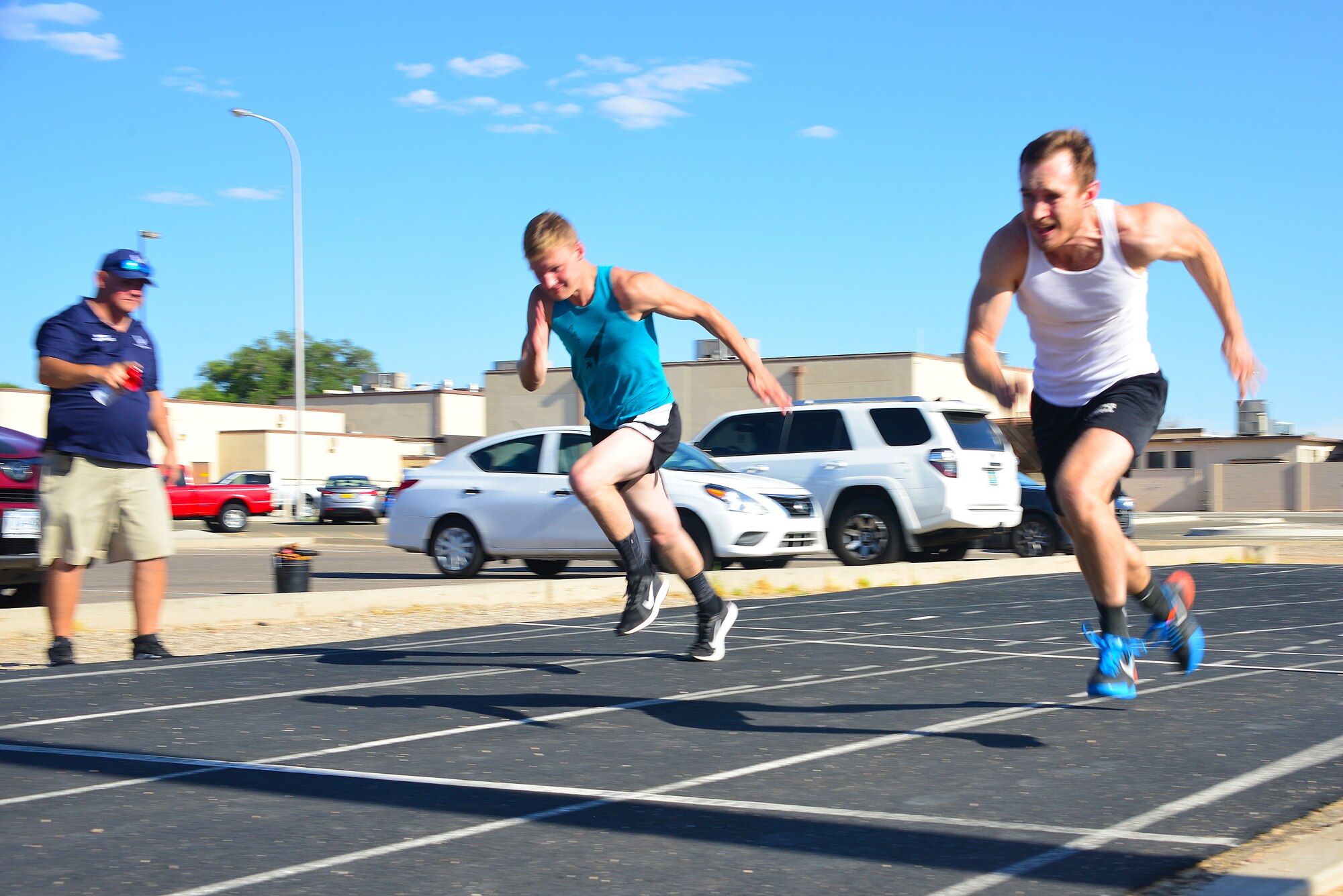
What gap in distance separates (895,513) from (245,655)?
8.82m

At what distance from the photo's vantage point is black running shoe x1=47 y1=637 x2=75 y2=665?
668 cm

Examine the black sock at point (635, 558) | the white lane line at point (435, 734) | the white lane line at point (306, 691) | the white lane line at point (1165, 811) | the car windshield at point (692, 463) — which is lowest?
the white lane line at point (1165, 811)

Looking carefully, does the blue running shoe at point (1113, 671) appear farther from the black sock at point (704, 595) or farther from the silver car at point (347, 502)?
the silver car at point (347, 502)

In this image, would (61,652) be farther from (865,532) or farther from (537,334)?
(865,532)

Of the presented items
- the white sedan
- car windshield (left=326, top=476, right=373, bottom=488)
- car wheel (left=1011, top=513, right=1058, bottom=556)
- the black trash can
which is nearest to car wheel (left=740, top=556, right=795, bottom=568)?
the white sedan

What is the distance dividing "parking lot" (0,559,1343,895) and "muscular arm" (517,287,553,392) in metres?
1.37

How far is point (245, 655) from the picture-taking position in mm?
7098

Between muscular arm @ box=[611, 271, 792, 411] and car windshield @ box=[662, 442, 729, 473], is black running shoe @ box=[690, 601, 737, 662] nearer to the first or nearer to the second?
muscular arm @ box=[611, 271, 792, 411]

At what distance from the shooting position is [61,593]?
6727 millimetres

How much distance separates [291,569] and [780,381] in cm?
3923

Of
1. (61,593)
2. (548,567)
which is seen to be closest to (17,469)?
(61,593)

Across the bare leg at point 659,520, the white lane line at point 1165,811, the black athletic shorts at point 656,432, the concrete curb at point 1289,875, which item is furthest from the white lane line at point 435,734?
the concrete curb at point 1289,875

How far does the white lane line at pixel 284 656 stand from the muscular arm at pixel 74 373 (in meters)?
1.32

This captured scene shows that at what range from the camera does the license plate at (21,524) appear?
848cm
